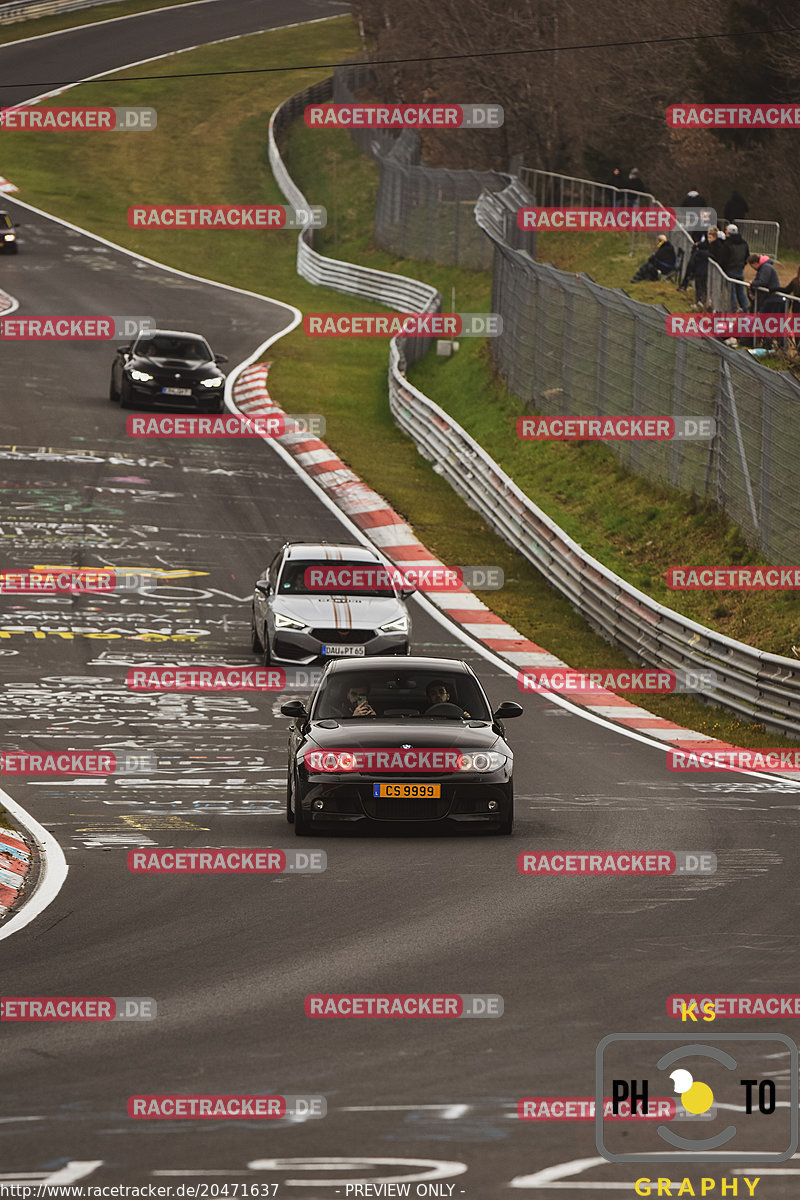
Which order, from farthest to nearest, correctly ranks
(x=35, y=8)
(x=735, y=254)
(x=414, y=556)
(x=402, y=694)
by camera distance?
(x=35, y=8), (x=735, y=254), (x=414, y=556), (x=402, y=694)

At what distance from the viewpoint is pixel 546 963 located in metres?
9.73

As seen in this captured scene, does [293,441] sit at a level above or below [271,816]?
below

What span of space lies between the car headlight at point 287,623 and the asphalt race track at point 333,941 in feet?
4.53

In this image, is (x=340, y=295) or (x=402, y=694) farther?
(x=340, y=295)

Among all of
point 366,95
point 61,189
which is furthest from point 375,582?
point 366,95

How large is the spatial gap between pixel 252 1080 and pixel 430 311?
4104 cm

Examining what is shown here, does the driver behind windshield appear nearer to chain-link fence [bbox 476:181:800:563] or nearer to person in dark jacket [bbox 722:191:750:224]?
chain-link fence [bbox 476:181:800:563]

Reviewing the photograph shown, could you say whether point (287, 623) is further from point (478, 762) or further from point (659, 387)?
point (659, 387)

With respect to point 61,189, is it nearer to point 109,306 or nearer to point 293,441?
point 109,306

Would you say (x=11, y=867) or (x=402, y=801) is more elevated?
(x=11, y=867)

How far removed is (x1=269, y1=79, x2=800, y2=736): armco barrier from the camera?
20469 millimetres

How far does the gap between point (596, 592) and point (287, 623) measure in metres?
5.35

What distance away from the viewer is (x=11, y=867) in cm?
1236

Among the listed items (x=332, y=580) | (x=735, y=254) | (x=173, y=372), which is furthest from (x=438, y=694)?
(x=173, y=372)
